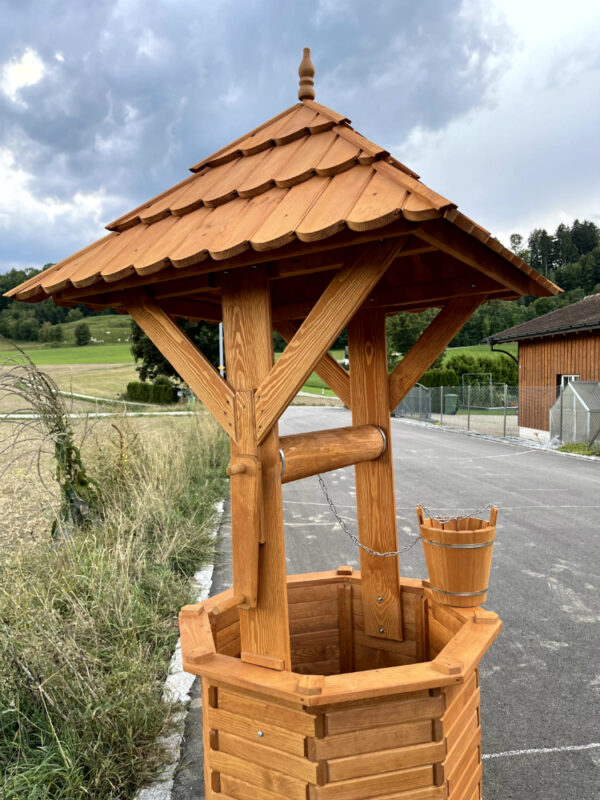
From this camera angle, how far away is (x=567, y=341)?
1919cm

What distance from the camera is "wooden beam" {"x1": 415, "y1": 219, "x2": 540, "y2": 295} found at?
1717 millimetres

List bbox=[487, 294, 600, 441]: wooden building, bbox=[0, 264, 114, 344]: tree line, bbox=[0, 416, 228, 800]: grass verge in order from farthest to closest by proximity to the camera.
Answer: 1. bbox=[0, 264, 114, 344]: tree line
2. bbox=[487, 294, 600, 441]: wooden building
3. bbox=[0, 416, 228, 800]: grass verge

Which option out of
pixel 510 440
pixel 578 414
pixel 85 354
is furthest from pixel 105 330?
pixel 578 414

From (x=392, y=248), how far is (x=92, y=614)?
2893mm

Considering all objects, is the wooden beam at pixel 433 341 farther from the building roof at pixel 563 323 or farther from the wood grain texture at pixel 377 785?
the building roof at pixel 563 323

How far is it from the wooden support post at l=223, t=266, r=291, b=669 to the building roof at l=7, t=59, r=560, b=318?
7.7 inches

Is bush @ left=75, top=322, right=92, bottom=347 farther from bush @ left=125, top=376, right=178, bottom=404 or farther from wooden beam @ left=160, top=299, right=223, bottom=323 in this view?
wooden beam @ left=160, top=299, right=223, bottom=323


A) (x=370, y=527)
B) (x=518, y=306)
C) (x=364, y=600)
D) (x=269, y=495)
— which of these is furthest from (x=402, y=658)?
(x=518, y=306)

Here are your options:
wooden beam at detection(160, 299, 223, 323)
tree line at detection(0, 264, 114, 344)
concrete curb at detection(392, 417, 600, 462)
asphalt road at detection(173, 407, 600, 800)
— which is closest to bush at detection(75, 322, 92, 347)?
tree line at detection(0, 264, 114, 344)

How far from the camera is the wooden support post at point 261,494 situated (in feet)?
6.45

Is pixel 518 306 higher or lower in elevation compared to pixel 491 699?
higher

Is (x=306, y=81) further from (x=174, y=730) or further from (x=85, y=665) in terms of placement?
(x=174, y=730)

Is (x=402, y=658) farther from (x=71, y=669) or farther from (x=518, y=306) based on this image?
(x=518, y=306)

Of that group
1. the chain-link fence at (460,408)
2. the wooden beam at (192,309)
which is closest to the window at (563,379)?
the chain-link fence at (460,408)
